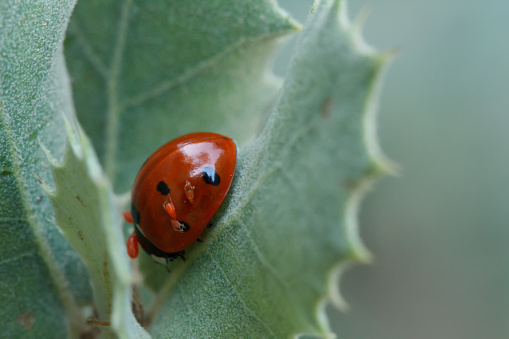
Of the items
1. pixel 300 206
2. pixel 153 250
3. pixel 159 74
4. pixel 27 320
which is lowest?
pixel 27 320

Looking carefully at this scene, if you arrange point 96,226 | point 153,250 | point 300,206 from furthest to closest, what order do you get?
point 153,250, point 96,226, point 300,206

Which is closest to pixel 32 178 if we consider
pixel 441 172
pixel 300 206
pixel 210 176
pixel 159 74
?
pixel 210 176

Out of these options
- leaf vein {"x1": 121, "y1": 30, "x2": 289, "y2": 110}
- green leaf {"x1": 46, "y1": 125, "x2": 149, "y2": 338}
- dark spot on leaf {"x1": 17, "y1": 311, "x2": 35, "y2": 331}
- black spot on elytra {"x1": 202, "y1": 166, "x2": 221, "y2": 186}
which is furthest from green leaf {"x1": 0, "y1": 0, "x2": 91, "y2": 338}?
black spot on elytra {"x1": 202, "y1": 166, "x2": 221, "y2": 186}

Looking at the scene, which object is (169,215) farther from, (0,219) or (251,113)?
(251,113)

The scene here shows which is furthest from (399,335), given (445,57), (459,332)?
(445,57)

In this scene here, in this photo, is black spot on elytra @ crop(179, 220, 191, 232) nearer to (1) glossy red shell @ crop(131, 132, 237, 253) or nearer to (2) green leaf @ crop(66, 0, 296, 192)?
(1) glossy red shell @ crop(131, 132, 237, 253)

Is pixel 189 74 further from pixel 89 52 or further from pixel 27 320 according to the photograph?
pixel 27 320
